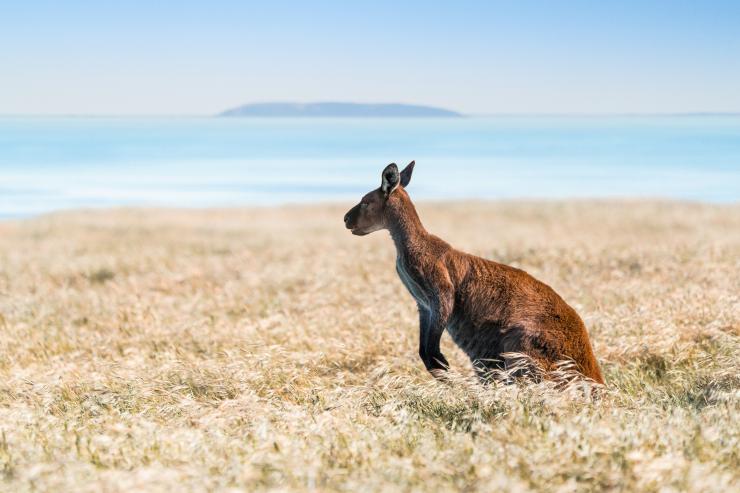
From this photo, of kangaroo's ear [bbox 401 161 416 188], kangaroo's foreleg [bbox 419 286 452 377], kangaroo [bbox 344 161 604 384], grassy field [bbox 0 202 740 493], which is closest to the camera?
grassy field [bbox 0 202 740 493]

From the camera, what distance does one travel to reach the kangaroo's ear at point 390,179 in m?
6.39

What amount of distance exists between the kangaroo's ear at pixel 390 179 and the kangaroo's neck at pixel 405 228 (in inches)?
5.2

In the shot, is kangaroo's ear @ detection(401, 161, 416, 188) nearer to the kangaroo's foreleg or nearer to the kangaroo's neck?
the kangaroo's neck

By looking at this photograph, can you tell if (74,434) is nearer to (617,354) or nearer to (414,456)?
(414,456)

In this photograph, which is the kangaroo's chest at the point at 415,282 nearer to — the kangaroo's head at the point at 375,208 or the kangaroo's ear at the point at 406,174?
the kangaroo's head at the point at 375,208

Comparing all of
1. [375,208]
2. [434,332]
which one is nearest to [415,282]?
[434,332]

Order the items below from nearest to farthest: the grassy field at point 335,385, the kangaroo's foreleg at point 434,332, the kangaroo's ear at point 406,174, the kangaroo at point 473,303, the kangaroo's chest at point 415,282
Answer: the grassy field at point 335,385
the kangaroo at point 473,303
the kangaroo's foreleg at point 434,332
the kangaroo's chest at point 415,282
the kangaroo's ear at point 406,174

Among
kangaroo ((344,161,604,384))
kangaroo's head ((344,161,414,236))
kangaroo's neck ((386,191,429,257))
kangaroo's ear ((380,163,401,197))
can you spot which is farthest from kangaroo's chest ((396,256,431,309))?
kangaroo's ear ((380,163,401,197))

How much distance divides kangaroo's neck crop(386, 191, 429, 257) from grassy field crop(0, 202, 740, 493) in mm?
1065

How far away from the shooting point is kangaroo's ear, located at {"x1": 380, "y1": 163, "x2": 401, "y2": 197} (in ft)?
21.0

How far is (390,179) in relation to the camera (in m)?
6.54

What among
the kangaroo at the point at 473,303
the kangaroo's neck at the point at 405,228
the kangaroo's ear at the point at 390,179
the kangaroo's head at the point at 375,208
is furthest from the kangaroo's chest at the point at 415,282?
the kangaroo's ear at the point at 390,179

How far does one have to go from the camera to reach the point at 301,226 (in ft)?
109

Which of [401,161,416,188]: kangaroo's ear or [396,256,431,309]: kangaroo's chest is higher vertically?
[401,161,416,188]: kangaroo's ear
